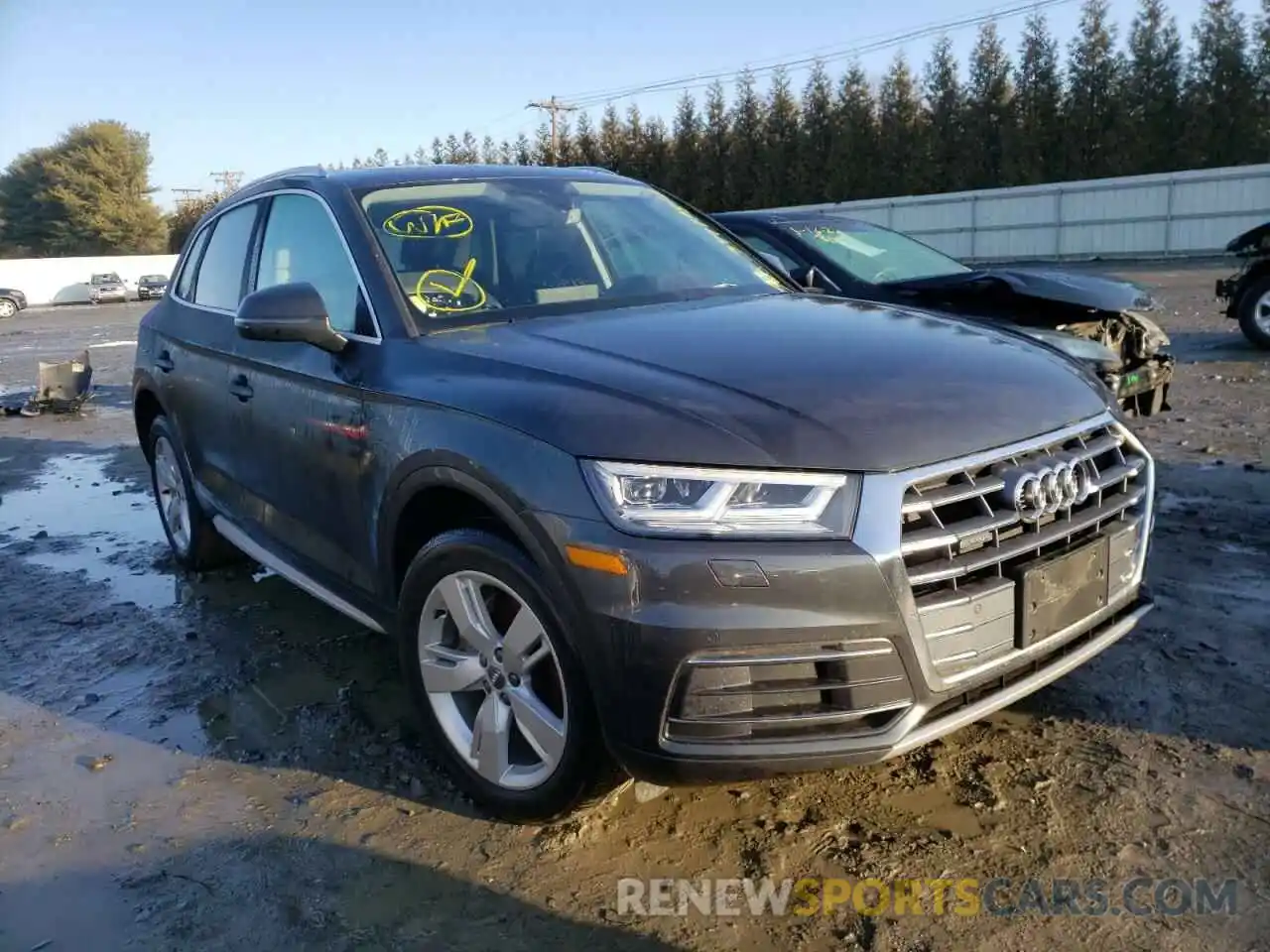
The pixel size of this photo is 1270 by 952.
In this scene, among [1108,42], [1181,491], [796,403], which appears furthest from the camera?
[1108,42]

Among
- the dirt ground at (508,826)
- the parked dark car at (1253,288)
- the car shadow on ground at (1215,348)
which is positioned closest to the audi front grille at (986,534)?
the dirt ground at (508,826)

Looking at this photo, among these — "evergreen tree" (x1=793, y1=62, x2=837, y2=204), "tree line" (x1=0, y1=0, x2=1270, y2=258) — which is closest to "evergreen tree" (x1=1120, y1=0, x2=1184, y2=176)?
"tree line" (x1=0, y1=0, x2=1270, y2=258)

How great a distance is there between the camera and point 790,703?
231 centimetres

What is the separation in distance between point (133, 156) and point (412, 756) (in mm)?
72748

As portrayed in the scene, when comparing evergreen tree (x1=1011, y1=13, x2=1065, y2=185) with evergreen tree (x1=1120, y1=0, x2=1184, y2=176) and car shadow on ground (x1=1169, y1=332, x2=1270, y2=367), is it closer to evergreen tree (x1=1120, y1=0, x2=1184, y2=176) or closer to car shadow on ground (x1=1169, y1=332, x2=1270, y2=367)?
evergreen tree (x1=1120, y1=0, x2=1184, y2=176)

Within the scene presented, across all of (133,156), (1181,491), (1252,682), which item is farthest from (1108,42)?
(133,156)

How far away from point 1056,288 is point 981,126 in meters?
30.1

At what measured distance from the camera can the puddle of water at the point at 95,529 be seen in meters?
5.24

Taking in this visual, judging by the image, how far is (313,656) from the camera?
13.5 ft

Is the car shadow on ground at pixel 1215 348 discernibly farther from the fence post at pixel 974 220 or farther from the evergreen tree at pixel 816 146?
the evergreen tree at pixel 816 146

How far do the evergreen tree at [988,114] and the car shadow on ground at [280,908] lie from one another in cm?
3326

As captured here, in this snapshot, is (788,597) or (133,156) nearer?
(788,597)

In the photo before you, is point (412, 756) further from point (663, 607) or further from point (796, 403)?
point (796, 403)

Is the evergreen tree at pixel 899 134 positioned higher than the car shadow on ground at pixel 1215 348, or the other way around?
the evergreen tree at pixel 899 134
